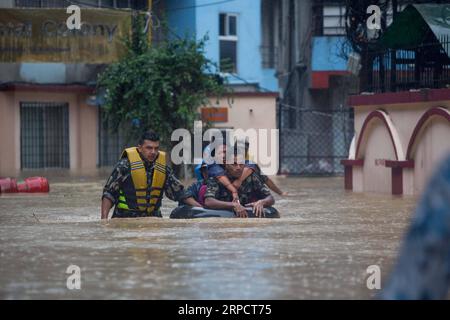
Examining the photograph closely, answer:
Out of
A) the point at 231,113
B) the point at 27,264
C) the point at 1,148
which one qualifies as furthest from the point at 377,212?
the point at 1,148

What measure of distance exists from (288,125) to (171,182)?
22.3 m

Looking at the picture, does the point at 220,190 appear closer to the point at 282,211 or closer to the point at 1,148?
the point at 282,211

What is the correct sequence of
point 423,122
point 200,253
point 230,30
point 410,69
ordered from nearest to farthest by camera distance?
point 200,253
point 423,122
point 410,69
point 230,30

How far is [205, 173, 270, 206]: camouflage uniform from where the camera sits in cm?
1530

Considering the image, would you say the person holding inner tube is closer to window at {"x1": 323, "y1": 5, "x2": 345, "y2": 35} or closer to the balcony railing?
the balcony railing

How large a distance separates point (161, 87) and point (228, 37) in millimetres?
8331

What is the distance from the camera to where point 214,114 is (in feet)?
103

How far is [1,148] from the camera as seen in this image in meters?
33.1

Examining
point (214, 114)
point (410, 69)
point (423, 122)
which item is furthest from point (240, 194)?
point (214, 114)

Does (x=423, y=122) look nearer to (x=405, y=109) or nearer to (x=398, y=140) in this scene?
(x=405, y=109)

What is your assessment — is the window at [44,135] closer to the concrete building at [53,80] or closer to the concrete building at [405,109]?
the concrete building at [53,80]

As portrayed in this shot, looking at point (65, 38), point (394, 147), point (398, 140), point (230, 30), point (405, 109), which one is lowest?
point (394, 147)

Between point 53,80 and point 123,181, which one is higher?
point 53,80

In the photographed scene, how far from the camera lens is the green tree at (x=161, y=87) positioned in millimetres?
28875
